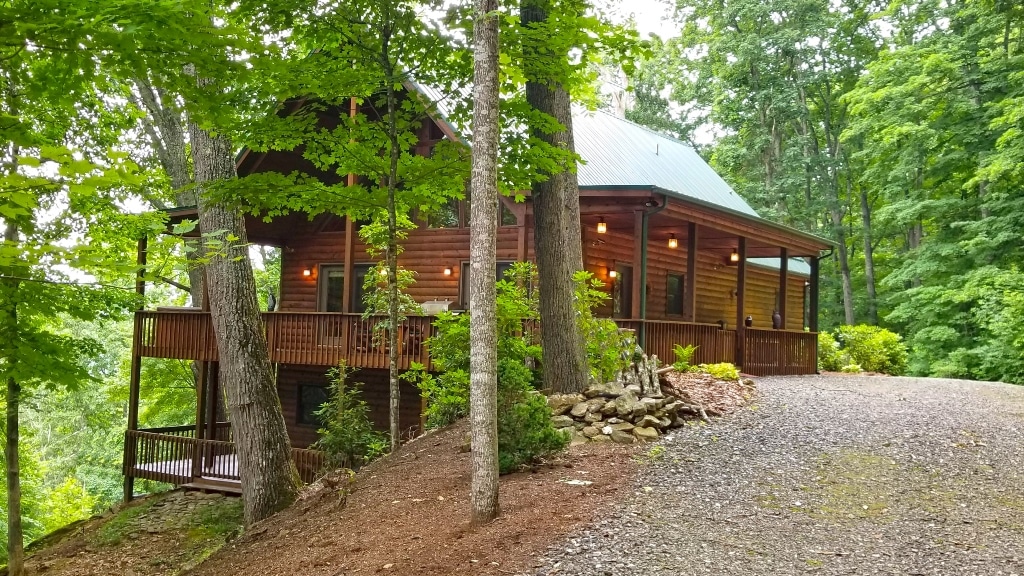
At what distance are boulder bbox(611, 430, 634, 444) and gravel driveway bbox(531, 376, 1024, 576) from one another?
321mm

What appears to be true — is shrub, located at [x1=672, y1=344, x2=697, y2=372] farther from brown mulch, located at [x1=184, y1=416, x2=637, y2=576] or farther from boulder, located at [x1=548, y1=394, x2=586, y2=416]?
brown mulch, located at [x1=184, y1=416, x2=637, y2=576]

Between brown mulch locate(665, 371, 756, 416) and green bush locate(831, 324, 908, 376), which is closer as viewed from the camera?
brown mulch locate(665, 371, 756, 416)

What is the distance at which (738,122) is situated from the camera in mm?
30062

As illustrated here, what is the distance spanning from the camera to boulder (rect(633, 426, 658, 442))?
743 centimetres

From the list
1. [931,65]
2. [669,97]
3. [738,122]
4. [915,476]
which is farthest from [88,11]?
[669,97]

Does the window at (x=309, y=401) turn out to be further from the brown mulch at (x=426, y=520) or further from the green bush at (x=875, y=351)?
the green bush at (x=875, y=351)

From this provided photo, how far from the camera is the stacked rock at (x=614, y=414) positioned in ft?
24.6

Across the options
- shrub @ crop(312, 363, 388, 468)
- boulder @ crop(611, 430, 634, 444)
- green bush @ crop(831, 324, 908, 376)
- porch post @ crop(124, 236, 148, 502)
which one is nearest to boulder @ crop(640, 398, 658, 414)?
boulder @ crop(611, 430, 634, 444)

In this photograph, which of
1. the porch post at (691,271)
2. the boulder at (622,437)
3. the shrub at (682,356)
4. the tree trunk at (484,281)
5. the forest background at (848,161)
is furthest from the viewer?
the forest background at (848,161)

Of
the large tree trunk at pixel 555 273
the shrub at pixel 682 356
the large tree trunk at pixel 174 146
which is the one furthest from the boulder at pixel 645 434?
the large tree trunk at pixel 174 146

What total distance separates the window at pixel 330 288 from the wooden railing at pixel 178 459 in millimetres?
4039

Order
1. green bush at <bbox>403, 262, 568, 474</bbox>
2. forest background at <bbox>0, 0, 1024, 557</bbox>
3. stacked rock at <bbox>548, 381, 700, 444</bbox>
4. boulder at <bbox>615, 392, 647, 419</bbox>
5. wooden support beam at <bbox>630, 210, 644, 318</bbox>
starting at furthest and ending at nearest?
forest background at <bbox>0, 0, 1024, 557</bbox>, wooden support beam at <bbox>630, 210, 644, 318</bbox>, boulder at <bbox>615, 392, 647, 419</bbox>, stacked rock at <bbox>548, 381, 700, 444</bbox>, green bush at <bbox>403, 262, 568, 474</bbox>

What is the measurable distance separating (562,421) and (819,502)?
281cm

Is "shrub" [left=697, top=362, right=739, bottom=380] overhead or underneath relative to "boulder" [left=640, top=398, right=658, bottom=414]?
overhead
